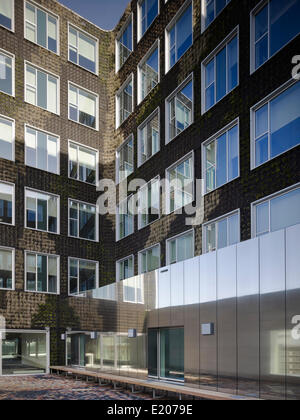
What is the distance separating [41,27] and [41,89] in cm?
375

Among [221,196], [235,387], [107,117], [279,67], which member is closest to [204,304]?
[235,387]

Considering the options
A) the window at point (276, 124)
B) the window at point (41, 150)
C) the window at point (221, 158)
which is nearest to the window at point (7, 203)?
the window at point (41, 150)

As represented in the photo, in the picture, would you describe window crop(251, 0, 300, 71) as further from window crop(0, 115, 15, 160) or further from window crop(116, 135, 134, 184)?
window crop(0, 115, 15, 160)

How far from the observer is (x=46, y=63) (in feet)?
88.6

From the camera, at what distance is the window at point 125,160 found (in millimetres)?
25953

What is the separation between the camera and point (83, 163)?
27.8 m

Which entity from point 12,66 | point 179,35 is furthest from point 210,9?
point 12,66

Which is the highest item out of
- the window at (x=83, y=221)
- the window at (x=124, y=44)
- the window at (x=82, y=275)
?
the window at (x=124, y=44)

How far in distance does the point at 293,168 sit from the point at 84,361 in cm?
1426

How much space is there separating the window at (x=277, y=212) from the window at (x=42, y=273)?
1350cm

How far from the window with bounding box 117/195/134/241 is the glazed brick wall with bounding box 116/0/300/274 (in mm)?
527

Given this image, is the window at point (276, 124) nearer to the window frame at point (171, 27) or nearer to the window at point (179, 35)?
the window at point (179, 35)

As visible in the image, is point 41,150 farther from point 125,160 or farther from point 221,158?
point 221,158

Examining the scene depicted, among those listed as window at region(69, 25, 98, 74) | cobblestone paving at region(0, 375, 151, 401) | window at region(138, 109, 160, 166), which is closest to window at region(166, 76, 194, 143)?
window at region(138, 109, 160, 166)
